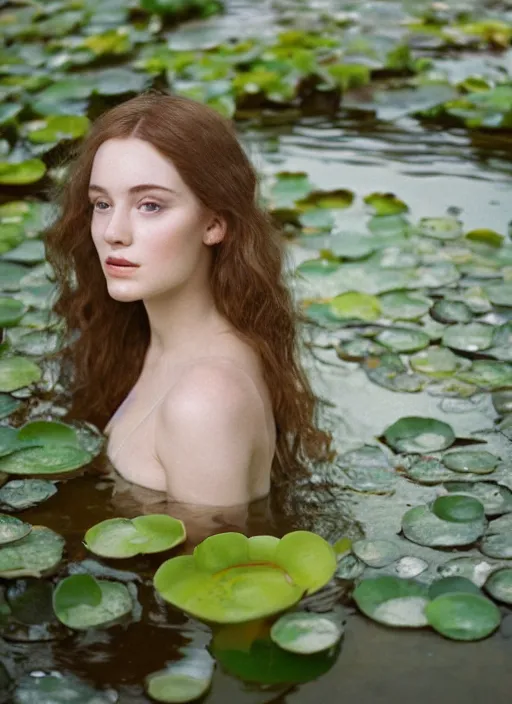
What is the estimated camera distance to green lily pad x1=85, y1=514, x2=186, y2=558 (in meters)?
2.10

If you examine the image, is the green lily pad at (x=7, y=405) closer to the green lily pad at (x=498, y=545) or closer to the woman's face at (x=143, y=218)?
the woman's face at (x=143, y=218)

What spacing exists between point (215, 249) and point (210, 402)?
1.21 ft

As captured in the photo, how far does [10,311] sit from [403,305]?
1.07 meters

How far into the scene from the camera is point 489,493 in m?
2.37

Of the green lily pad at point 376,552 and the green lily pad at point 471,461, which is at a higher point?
the green lily pad at point 376,552

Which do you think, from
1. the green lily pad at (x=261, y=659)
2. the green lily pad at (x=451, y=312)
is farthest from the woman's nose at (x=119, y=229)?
the green lily pad at (x=451, y=312)

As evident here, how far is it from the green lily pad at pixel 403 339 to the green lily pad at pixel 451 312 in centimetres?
11

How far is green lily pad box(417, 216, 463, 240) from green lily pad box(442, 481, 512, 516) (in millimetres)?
1297

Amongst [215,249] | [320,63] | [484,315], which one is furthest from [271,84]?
[215,249]

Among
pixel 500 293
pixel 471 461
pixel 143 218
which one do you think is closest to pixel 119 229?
pixel 143 218

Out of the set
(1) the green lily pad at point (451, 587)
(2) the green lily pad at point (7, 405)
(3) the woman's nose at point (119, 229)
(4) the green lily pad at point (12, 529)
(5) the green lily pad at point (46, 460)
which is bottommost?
(1) the green lily pad at point (451, 587)

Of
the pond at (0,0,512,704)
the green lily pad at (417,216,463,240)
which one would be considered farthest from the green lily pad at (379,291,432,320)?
the green lily pad at (417,216,463,240)

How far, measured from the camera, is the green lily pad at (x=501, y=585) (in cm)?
203

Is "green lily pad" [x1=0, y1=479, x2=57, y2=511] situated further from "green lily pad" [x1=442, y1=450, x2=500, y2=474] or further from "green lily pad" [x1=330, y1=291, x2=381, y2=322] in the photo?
"green lily pad" [x1=330, y1=291, x2=381, y2=322]
